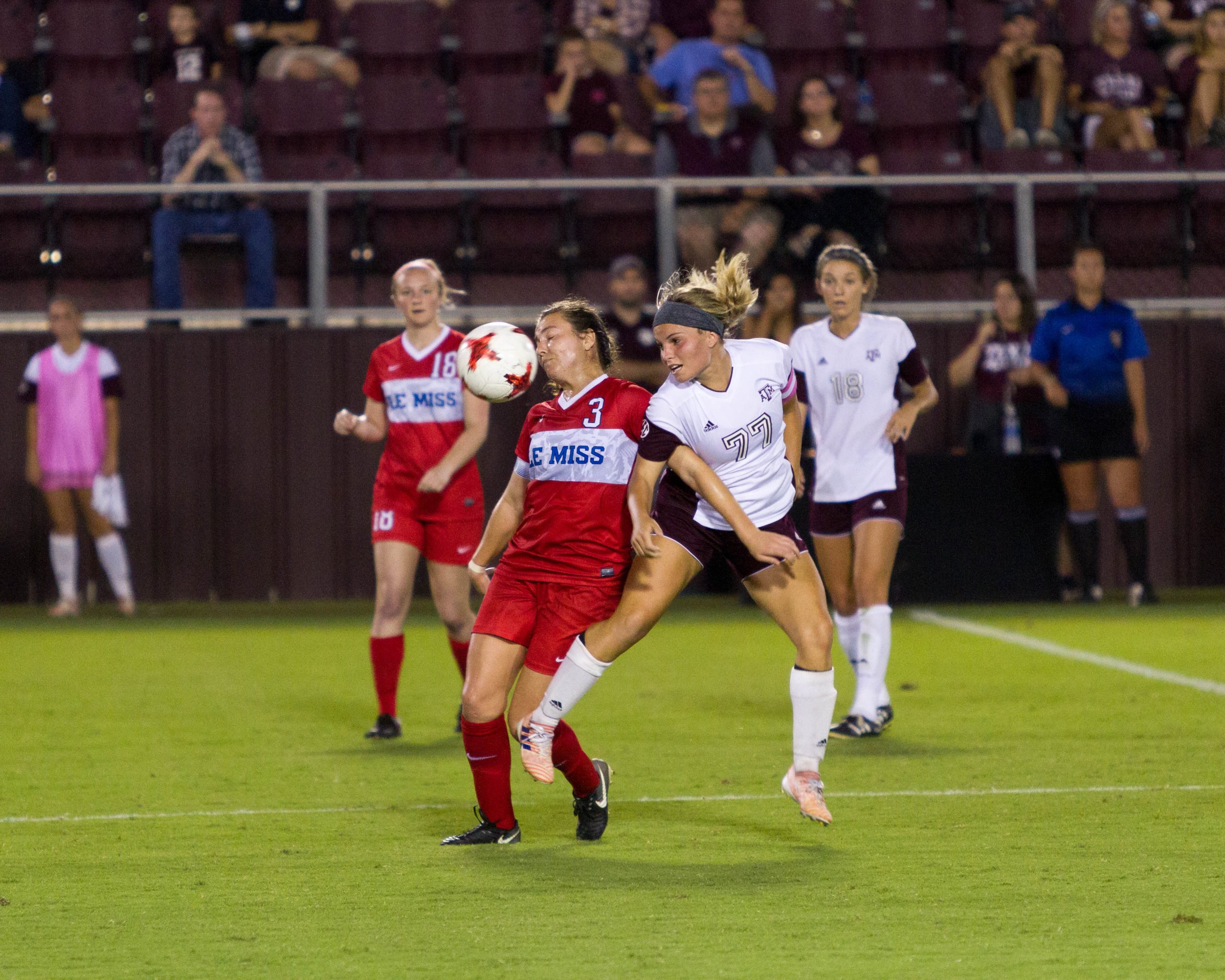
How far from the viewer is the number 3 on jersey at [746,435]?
5996mm

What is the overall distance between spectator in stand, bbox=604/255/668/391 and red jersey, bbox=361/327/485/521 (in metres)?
5.15

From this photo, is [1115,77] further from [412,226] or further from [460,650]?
[460,650]

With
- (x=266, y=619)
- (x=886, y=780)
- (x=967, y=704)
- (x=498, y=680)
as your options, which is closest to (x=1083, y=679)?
(x=967, y=704)

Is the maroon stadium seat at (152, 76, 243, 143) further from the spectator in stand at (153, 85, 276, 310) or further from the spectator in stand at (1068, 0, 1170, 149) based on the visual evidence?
Answer: the spectator in stand at (1068, 0, 1170, 149)

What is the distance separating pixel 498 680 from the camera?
18.9 feet

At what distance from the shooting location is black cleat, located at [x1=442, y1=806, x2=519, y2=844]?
588 cm

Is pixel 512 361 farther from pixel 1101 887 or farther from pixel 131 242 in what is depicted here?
pixel 131 242

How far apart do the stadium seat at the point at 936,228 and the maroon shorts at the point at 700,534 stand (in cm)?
851

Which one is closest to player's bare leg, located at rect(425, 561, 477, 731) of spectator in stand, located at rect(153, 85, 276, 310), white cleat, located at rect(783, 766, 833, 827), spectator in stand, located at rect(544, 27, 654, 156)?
white cleat, located at rect(783, 766, 833, 827)

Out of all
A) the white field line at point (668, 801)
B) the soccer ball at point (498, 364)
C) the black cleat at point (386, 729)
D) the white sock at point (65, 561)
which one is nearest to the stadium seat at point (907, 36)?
the white sock at point (65, 561)

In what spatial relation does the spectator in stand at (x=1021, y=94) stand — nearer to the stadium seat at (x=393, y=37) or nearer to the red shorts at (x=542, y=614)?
the stadium seat at (x=393, y=37)

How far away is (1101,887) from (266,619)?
956 cm

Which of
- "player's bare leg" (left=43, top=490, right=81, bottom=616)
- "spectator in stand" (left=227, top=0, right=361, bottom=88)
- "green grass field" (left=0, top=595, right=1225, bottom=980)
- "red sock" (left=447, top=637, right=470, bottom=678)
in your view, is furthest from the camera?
"spectator in stand" (left=227, top=0, right=361, bottom=88)

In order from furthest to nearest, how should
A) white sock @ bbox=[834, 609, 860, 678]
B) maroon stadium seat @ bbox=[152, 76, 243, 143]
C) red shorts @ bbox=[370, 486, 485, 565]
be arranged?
1. maroon stadium seat @ bbox=[152, 76, 243, 143]
2. white sock @ bbox=[834, 609, 860, 678]
3. red shorts @ bbox=[370, 486, 485, 565]
